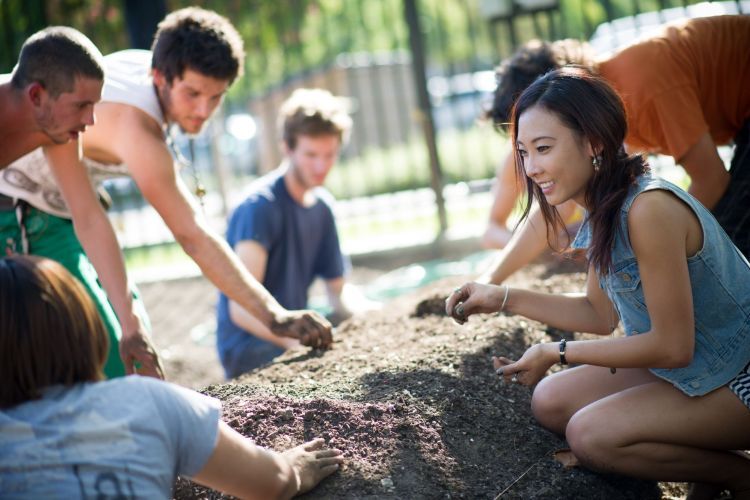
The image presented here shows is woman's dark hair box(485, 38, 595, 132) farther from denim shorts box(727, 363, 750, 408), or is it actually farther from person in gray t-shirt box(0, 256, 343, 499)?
person in gray t-shirt box(0, 256, 343, 499)

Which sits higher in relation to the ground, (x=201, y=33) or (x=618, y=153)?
(x=201, y=33)

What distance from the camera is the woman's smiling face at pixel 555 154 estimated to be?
2596mm

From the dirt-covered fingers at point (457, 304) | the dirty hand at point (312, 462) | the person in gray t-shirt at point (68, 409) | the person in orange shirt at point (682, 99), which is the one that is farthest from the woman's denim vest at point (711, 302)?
the person in gray t-shirt at point (68, 409)

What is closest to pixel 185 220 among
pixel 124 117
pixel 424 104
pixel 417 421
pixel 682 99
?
pixel 124 117

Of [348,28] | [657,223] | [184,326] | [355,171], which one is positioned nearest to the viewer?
[657,223]

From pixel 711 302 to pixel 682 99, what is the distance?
1171 mm

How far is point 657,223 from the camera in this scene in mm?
2420

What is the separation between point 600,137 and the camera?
2564 millimetres

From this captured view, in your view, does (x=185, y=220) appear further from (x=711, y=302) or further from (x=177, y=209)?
(x=711, y=302)

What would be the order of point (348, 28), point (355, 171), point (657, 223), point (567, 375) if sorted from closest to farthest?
point (657, 223) → point (567, 375) → point (348, 28) → point (355, 171)

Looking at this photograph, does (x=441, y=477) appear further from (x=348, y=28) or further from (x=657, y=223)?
(x=348, y=28)

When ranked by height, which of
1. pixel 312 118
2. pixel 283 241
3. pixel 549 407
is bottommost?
pixel 549 407

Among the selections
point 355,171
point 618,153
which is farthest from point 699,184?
point 355,171

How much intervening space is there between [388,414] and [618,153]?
41.0 inches
